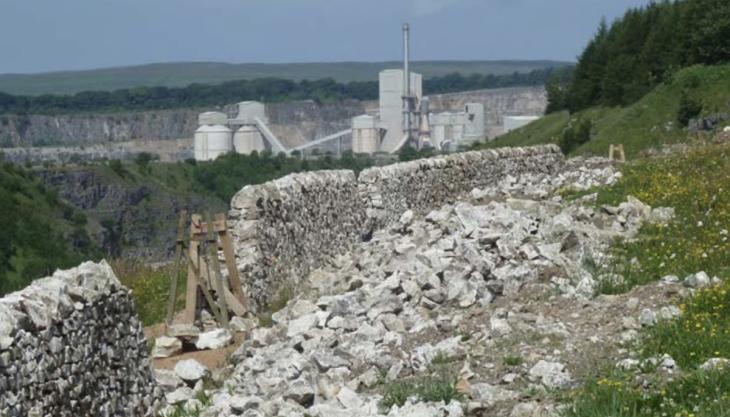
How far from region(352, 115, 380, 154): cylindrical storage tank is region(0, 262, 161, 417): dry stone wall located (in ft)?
601

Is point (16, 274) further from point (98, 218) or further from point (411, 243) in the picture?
point (411, 243)

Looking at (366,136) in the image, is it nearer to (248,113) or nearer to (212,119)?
(248,113)

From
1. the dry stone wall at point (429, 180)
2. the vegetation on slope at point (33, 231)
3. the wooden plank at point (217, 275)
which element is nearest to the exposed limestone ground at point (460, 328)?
the wooden plank at point (217, 275)

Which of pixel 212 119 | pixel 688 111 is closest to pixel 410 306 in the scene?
pixel 688 111

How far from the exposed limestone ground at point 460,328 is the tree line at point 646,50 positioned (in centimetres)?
4135

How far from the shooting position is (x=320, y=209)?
2114 cm

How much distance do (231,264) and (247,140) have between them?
519ft

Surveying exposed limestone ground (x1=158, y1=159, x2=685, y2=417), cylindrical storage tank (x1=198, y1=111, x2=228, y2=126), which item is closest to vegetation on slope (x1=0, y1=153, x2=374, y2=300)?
cylindrical storage tank (x1=198, y1=111, x2=228, y2=126)

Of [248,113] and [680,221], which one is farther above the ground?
[680,221]

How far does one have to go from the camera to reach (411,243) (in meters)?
18.6

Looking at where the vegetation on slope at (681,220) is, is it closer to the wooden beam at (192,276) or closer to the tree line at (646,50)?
the wooden beam at (192,276)

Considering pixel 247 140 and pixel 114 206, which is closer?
pixel 114 206

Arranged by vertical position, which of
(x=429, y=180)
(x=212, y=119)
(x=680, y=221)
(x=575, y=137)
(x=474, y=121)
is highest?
(x=680, y=221)

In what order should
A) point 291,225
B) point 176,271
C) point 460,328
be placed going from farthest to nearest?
point 291,225 → point 176,271 → point 460,328
